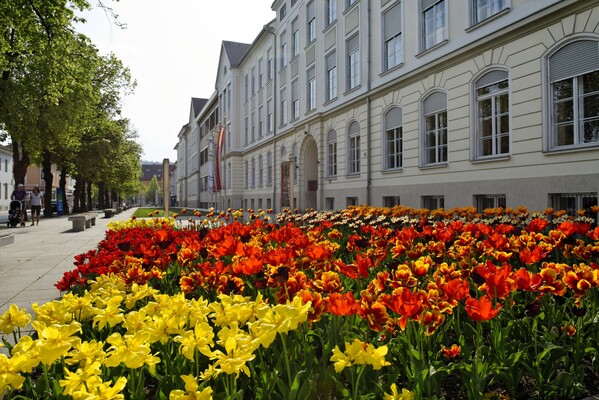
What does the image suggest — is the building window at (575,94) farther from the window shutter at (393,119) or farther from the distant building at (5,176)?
the distant building at (5,176)

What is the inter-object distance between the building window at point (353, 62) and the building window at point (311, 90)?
15.3 ft

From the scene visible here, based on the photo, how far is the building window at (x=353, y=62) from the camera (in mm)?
22578

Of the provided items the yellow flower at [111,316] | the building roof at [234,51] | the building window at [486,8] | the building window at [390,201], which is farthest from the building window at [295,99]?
the yellow flower at [111,316]

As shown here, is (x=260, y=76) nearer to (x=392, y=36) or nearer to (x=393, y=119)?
(x=392, y=36)

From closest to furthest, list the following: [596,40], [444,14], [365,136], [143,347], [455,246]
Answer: [143,347] → [455,246] → [596,40] → [444,14] → [365,136]

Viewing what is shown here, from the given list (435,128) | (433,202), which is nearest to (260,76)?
(435,128)

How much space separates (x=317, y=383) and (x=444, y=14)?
1661 centimetres

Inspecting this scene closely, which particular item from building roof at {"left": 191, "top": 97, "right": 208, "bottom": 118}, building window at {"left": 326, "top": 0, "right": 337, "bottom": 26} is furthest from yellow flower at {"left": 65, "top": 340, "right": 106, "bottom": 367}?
building roof at {"left": 191, "top": 97, "right": 208, "bottom": 118}

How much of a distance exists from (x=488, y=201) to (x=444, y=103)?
392cm

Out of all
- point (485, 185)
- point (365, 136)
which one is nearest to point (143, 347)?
point (485, 185)

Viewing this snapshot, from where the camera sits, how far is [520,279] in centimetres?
255

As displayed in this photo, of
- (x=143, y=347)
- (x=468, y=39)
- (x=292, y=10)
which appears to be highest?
(x=292, y=10)

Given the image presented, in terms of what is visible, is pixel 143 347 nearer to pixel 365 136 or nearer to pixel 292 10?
pixel 365 136

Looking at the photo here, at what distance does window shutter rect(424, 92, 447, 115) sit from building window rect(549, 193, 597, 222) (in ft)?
17.8
